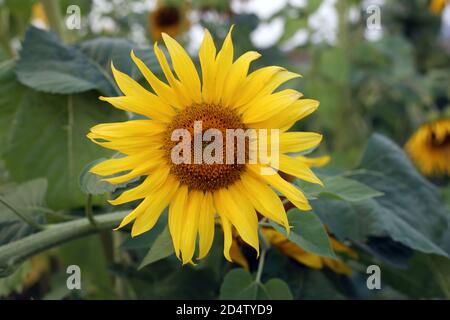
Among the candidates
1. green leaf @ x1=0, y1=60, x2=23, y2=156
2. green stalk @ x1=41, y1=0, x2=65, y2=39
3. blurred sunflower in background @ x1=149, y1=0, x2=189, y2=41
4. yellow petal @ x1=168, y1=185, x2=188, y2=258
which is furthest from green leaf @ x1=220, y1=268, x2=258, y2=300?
blurred sunflower in background @ x1=149, y1=0, x2=189, y2=41

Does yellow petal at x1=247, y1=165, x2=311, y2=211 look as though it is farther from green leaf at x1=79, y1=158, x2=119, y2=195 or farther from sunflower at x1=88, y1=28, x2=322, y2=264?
green leaf at x1=79, y1=158, x2=119, y2=195

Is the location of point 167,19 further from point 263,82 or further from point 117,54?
point 263,82

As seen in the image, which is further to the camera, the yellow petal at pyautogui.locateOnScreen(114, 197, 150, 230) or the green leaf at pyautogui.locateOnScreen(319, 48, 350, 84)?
the green leaf at pyautogui.locateOnScreen(319, 48, 350, 84)

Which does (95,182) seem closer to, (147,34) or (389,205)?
(389,205)

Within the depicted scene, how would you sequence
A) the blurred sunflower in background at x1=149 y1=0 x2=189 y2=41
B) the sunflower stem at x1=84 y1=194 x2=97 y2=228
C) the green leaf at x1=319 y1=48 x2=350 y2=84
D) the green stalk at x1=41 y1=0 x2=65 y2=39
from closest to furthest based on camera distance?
the sunflower stem at x1=84 y1=194 x2=97 y2=228, the green stalk at x1=41 y1=0 x2=65 y2=39, the green leaf at x1=319 y1=48 x2=350 y2=84, the blurred sunflower in background at x1=149 y1=0 x2=189 y2=41

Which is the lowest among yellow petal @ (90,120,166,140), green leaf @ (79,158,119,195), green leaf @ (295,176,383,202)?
green leaf @ (295,176,383,202)

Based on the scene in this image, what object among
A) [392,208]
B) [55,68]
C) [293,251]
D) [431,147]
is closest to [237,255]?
[293,251]

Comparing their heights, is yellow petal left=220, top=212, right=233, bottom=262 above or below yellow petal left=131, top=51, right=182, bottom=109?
below
